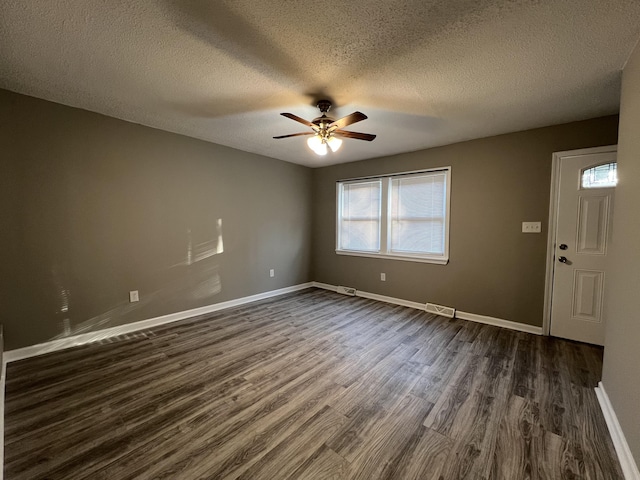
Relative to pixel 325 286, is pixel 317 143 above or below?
above

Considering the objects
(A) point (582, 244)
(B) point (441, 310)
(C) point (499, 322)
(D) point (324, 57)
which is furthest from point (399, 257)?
(D) point (324, 57)

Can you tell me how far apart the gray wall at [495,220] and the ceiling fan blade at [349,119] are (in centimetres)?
209

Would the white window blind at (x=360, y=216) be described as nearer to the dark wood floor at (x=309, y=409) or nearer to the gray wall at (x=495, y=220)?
the gray wall at (x=495, y=220)

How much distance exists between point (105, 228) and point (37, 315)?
3.22ft

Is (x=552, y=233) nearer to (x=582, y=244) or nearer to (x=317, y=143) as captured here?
(x=582, y=244)

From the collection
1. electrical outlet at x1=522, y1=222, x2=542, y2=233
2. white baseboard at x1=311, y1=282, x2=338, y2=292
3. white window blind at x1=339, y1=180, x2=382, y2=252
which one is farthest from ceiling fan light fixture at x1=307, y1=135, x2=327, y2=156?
white baseboard at x1=311, y1=282, x2=338, y2=292

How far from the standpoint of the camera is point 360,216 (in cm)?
471

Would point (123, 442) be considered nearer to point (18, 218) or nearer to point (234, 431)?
point (234, 431)

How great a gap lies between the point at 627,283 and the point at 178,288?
4.14 metres

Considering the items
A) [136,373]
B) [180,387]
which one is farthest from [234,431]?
[136,373]

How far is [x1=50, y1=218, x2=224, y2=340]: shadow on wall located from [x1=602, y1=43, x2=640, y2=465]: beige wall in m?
3.98

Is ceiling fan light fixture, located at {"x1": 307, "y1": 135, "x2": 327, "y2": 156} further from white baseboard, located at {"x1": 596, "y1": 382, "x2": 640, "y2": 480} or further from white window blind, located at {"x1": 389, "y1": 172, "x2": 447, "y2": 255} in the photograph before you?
white baseboard, located at {"x1": 596, "y1": 382, "x2": 640, "y2": 480}

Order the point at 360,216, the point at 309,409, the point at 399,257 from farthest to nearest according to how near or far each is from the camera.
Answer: the point at 360,216
the point at 399,257
the point at 309,409

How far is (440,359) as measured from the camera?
2.47 metres
